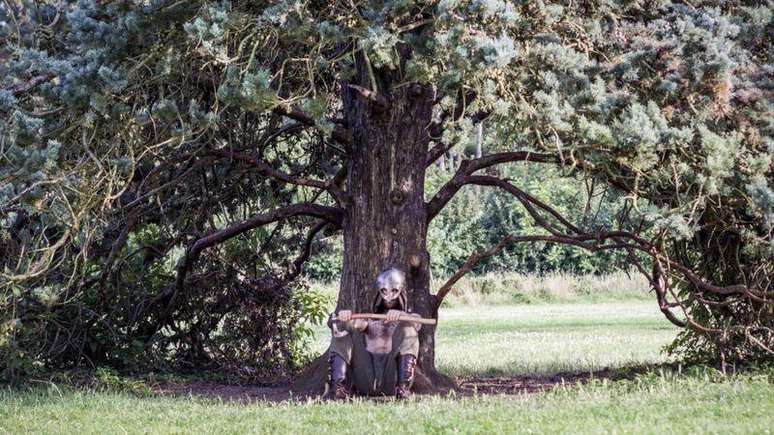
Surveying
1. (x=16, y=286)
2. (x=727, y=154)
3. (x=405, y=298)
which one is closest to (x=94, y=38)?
(x=16, y=286)

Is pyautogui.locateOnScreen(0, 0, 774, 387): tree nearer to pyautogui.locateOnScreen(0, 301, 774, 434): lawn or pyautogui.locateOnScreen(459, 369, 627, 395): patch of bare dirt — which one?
pyautogui.locateOnScreen(459, 369, 627, 395): patch of bare dirt

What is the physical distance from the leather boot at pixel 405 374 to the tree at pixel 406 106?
2.69 feet

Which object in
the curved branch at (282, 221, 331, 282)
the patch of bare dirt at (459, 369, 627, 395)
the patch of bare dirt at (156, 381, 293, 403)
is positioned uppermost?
the curved branch at (282, 221, 331, 282)

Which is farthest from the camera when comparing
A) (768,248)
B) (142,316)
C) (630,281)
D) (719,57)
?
(630,281)

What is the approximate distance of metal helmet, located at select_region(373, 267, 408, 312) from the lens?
10.1 meters

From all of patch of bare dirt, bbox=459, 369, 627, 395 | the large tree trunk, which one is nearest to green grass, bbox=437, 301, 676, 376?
patch of bare dirt, bbox=459, 369, 627, 395

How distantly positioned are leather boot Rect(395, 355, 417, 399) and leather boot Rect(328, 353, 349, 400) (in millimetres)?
485

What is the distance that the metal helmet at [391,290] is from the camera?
10062 millimetres

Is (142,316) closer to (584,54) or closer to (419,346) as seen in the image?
(419,346)

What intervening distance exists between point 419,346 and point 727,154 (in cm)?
340

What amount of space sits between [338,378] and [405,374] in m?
0.62

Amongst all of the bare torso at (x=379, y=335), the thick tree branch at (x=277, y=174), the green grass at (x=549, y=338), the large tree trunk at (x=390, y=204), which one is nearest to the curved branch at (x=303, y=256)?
the thick tree branch at (x=277, y=174)

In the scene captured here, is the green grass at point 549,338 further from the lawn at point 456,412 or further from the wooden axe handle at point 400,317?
the wooden axe handle at point 400,317

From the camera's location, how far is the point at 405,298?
402 inches
